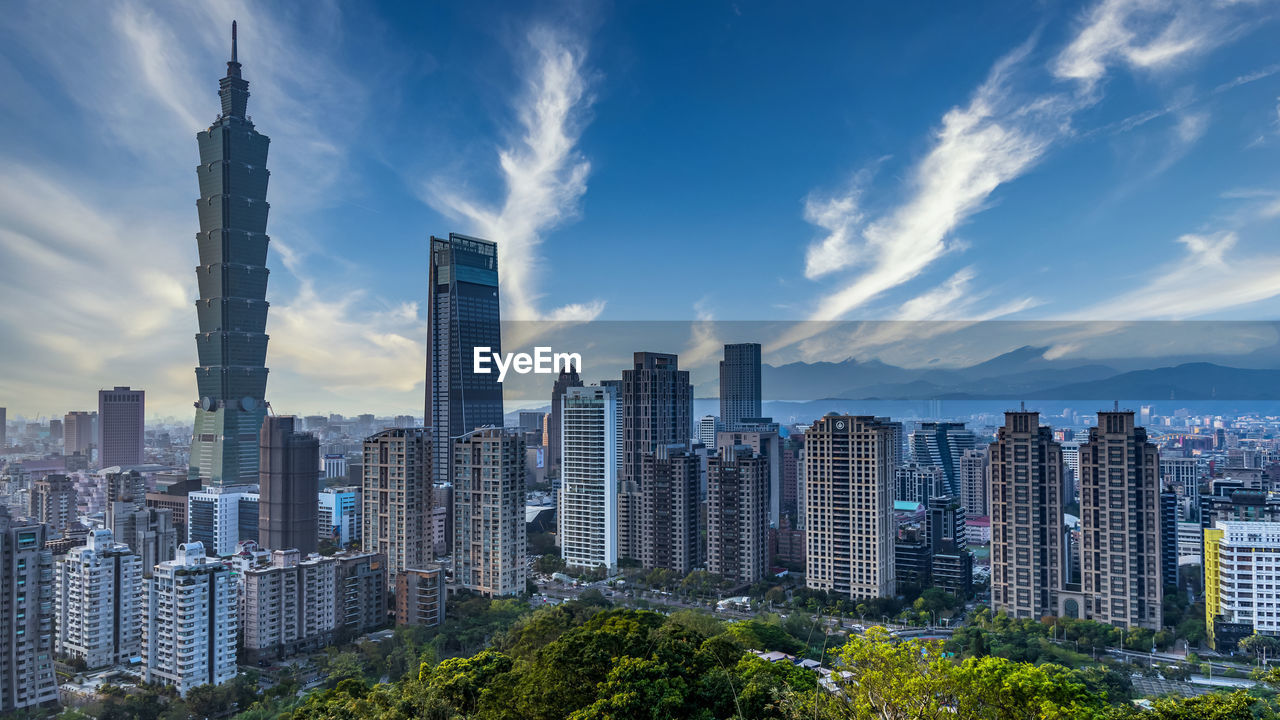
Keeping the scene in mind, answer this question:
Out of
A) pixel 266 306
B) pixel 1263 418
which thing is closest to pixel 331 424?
pixel 266 306

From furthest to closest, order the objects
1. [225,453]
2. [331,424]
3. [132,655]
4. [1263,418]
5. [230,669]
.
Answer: [331,424]
[1263,418]
[225,453]
[132,655]
[230,669]

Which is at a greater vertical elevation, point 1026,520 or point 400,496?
point 400,496

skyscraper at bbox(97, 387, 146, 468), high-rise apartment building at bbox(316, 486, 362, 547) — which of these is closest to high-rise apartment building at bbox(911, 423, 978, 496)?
high-rise apartment building at bbox(316, 486, 362, 547)

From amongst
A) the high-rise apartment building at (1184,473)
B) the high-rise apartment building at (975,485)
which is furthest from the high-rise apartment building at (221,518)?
the high-rise apartment building at (1184,473)

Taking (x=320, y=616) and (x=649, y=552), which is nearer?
(x=320, y=616)

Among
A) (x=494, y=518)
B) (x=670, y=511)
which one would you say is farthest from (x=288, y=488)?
(x=670, y=511)

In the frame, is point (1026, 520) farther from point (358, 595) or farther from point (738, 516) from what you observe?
point (358, 595)

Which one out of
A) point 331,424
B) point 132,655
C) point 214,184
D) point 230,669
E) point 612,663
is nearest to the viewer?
point 612,663

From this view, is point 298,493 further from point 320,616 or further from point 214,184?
point 214,184
